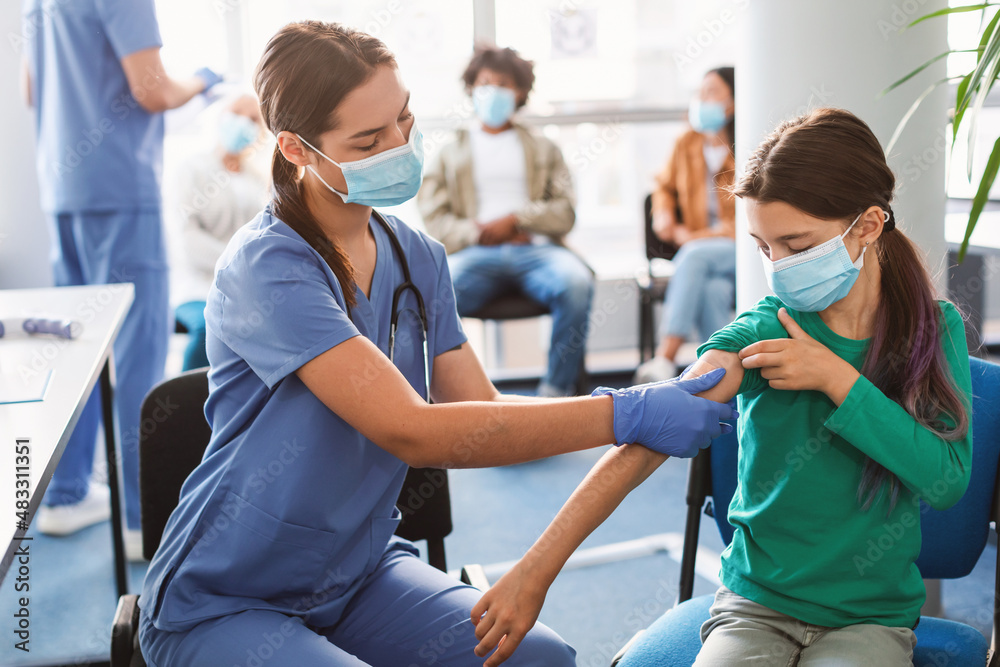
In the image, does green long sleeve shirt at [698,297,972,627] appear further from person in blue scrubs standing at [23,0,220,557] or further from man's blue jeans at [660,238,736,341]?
man's blue jeans at [660,238,736,341]

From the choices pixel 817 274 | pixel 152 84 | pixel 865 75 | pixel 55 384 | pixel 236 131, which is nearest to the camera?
pixel 817 274

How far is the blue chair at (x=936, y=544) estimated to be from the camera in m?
1.09

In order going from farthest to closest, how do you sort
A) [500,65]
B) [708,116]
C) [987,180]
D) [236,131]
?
[708,116]
[500,65]
[236,131]
[987,180]

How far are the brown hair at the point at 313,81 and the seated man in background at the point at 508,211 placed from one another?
209 centimetres

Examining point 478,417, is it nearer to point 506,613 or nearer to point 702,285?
point 506,613

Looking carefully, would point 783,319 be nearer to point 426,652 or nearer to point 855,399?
point 855,399

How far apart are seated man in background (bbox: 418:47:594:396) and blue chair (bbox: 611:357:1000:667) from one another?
1990mm

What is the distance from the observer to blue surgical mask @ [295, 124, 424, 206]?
116 cm

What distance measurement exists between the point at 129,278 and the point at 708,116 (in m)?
2.31

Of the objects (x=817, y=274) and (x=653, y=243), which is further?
(x=653, y=243)


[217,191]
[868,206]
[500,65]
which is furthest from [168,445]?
[500,65]

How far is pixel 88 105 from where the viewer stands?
2.43 meters

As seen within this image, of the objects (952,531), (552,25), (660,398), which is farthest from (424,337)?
(552,25)

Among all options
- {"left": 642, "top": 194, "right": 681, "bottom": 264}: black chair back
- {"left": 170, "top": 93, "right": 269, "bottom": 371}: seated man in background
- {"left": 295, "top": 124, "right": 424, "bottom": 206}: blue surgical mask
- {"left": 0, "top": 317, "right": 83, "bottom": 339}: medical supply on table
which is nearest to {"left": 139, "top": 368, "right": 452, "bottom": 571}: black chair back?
{"left": 295, "top": 124, "right": 424, "bottom": 206}: blue surgical mask
